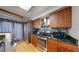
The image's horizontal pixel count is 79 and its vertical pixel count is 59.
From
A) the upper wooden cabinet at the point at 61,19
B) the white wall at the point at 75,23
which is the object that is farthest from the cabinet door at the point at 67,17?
the white wall at the point at 75,23

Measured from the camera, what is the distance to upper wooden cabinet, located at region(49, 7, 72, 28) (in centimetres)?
238

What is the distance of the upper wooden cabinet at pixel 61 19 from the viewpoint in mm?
2383

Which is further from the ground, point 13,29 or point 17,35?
point 13,29

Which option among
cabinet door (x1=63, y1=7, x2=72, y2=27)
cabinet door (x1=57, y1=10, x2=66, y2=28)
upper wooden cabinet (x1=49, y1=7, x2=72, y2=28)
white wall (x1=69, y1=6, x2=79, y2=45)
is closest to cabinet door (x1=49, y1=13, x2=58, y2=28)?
upper wooden cabinet (x1=49, y1=7, x2=72, y2=28)

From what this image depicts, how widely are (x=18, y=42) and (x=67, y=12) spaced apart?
1.56m

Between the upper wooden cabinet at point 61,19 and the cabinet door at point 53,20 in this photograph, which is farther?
the cabinet door at point 53,20

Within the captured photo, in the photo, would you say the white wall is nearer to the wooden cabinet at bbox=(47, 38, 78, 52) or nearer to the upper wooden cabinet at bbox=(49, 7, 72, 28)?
the upper wooden cabinet at bbox=(49, 7, 72, 28)

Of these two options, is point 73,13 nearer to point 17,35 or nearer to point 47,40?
point 47,40

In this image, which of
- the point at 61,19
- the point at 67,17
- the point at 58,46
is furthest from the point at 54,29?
the point at 58,46

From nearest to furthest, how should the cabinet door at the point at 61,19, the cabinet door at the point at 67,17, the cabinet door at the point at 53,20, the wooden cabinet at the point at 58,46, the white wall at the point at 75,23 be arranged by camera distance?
1. the wooden cabinet at the point at 58,46
2. the white wall at the point at 75,23
3. the cabinet door at the point at 67,17
4. the cabinet door at the point at 61,19
5. the cabinet door at the point at 53,20

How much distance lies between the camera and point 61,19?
2662mm

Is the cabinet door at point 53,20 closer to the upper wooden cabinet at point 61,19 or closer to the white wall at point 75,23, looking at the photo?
the upper wooden cabinet at point 61,19
